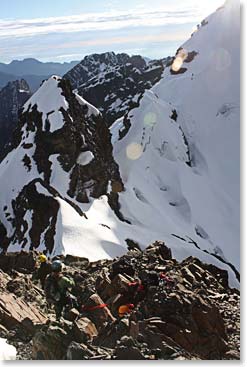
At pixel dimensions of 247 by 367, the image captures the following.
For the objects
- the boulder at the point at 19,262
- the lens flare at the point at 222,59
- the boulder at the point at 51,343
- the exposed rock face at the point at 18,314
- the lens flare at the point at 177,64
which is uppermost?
the lens flare at the point at 177,64

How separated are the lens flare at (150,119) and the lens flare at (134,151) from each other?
545 cm

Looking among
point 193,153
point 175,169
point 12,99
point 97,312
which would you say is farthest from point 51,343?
point 12,99

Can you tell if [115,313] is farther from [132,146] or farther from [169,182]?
[132,146]

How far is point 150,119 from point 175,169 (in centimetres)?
1342

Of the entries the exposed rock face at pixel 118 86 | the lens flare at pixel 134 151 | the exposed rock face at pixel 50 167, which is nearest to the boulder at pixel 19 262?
the exposed rock face at pixel 50 167

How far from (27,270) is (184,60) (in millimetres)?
111695

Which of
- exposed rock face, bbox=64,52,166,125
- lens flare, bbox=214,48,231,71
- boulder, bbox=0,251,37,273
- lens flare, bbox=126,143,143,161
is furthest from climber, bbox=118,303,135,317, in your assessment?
exposed rock face, bbox=64,52,166,125

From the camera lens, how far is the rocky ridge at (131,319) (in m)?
13.1

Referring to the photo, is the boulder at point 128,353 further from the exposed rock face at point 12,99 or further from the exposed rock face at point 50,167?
the exposed rock face at point 12,99

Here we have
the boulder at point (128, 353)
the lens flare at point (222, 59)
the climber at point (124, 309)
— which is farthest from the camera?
the lens flare at point (222, 59)

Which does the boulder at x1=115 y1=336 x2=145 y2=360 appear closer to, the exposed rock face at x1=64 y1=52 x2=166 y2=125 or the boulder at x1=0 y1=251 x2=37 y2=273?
the boulder at x1=0 y1=251 x2=37 y2=273

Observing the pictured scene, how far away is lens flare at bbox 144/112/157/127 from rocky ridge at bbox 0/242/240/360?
73.9 meters

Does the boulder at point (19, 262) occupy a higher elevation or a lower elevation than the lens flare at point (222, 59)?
lower

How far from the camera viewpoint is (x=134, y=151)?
90.3 metres
